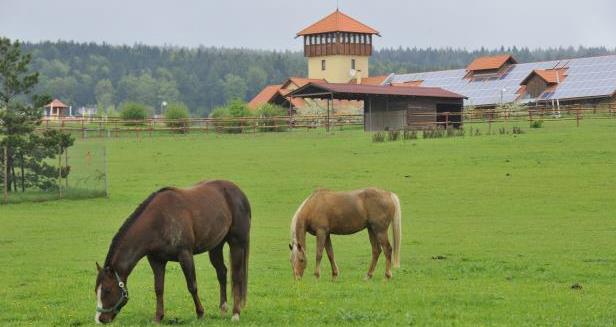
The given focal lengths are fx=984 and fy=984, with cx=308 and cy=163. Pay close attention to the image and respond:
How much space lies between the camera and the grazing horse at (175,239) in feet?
35.8

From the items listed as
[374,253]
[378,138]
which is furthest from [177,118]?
[374,253]

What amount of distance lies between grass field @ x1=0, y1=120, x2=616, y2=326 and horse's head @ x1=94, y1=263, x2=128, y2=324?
533mm

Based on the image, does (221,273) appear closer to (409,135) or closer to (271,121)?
(409,135)

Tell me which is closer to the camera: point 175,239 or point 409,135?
point 175,239

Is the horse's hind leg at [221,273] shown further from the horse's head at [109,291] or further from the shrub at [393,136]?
the shrub at [393,136]

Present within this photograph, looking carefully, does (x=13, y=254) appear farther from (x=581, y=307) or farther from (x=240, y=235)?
(x=581, y=307)

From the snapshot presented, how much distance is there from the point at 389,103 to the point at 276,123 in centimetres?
739

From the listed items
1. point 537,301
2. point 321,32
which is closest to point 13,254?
point 537,301

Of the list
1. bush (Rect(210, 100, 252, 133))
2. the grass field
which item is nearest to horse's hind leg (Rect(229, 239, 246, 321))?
the grass field

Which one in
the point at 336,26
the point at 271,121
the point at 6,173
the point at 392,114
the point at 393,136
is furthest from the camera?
the point at 336,26

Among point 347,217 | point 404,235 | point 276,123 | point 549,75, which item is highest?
point 549,75

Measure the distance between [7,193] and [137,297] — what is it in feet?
61.4

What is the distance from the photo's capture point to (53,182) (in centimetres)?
3178

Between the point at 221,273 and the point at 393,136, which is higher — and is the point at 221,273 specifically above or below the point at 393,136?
below
